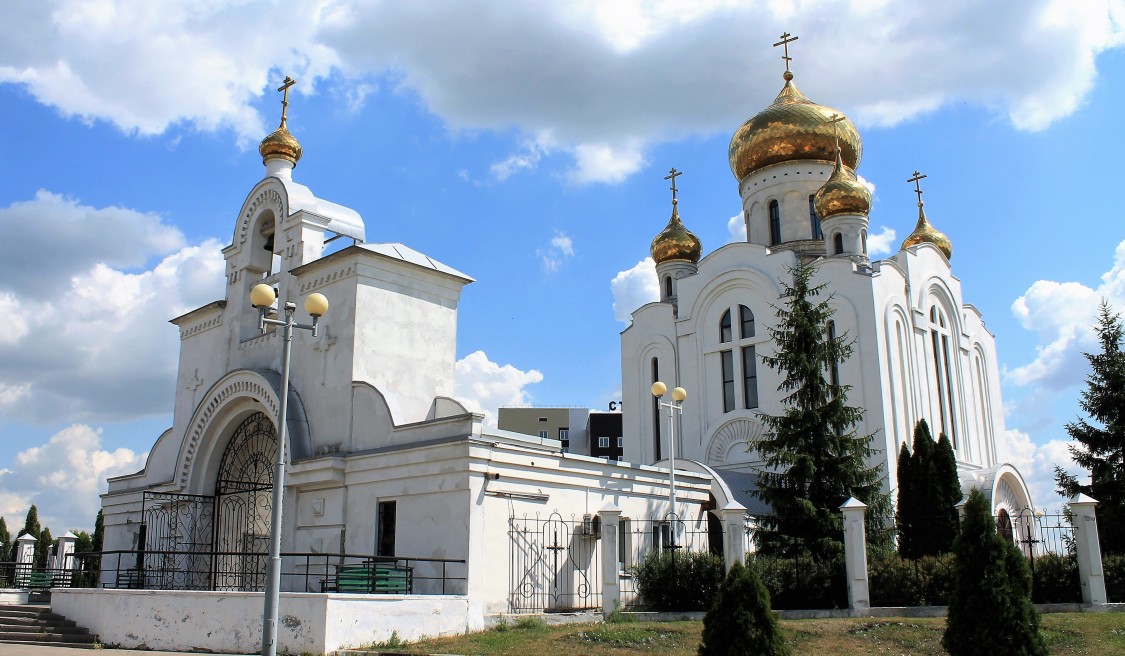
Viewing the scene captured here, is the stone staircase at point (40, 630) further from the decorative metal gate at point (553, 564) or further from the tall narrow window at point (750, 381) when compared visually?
the tall narrow window at point (750, 381)

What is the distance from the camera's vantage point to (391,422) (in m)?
17.3

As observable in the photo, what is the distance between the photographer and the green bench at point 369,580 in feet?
47.8

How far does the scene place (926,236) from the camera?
114 ft

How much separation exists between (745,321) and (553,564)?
12.8 m

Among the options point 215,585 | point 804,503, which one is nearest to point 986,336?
point 804,503

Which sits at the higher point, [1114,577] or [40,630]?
[1114,577]

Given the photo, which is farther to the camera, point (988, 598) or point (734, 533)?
point (734, 533)

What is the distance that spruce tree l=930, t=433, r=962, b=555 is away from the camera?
62.1 feet

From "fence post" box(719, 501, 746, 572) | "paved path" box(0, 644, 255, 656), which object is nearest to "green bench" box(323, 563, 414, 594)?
"paved path" box(0, 644, 255, 656)

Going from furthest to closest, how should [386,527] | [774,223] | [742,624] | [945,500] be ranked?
1. [774,223]
2. [945,500]
3. [386,527]
4. [742,624]

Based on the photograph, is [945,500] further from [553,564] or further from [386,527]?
[386,527]

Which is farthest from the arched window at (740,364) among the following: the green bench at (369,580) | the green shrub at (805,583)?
the green bench at (369,580)

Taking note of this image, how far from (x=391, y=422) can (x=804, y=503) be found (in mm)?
7511

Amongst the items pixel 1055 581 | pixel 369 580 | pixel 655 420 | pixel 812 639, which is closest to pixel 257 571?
pixel 369 580
